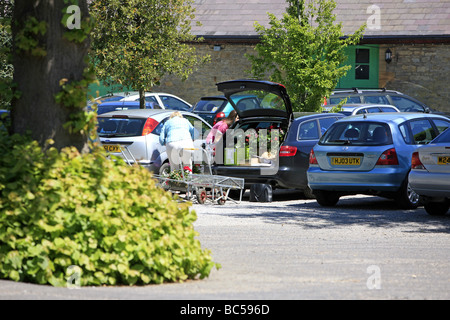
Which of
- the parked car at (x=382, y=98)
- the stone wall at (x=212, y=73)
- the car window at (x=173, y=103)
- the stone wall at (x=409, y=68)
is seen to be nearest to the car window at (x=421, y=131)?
the parked car at (x=382, y=98)

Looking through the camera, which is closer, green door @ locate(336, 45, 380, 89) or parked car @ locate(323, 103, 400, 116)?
Answer: parked car @ locate(323, 103, 400, 116)

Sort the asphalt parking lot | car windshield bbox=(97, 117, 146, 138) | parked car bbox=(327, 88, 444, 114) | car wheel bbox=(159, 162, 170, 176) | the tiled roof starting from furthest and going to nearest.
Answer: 1. the tiled roof
2. parked car bbox=(327, 88, 444, 114)
3. car windshield bbox=(97, 117, 146, 138)
4. car wheel bbox=(159, 162, 170, 176)
5. the asphalt parking lot

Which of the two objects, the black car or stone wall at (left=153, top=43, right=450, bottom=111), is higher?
stone wall at (left=153, top=43, right=450, bottom=111)

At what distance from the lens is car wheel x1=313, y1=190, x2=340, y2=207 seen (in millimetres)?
13836

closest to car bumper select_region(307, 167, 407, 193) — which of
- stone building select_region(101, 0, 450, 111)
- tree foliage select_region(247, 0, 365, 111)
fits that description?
tree foliage select_region(247, 0, 365, 111)

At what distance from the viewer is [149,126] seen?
51.8 ft

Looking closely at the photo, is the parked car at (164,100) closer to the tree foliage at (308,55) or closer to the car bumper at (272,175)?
the tree foliage at (308,55)

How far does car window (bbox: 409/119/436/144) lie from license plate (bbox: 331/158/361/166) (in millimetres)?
1090

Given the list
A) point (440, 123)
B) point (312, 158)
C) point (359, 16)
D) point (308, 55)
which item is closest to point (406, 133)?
point (440, 123)

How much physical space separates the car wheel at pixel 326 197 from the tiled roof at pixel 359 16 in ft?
60.9

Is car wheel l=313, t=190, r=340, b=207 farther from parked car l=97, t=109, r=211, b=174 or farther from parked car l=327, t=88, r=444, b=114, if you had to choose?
parked car l=327, t=88, r=444, b=114

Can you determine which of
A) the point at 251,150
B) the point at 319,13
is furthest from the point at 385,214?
the point at 319,13

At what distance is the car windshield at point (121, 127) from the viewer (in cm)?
1570

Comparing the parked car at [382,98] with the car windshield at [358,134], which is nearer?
the car windshield at [358,134]
